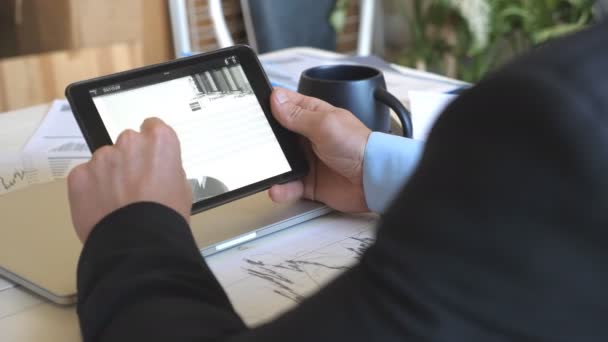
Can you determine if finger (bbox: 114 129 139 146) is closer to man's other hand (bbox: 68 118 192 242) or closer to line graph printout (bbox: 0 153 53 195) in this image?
man's other hand (bbox: 68 118 192 242)

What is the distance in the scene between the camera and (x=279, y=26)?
2064 mm

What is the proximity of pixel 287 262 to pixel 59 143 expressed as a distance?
50cm

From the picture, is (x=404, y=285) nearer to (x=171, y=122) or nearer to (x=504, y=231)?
(x=504, y=231)

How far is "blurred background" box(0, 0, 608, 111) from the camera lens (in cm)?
209

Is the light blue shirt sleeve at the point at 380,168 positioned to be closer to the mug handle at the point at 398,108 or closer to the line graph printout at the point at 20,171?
the mug handle at the point at 398,108

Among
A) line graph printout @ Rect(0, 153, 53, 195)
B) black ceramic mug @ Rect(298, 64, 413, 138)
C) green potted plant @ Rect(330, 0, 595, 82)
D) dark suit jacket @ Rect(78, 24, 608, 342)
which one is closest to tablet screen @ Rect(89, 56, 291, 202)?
black ceramic mug @ Rect(298, 64, 413, 138)

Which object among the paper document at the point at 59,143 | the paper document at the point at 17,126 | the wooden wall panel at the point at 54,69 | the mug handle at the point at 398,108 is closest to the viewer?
the mug handle at the point at 398,108

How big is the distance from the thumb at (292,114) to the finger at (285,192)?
0.19 feet

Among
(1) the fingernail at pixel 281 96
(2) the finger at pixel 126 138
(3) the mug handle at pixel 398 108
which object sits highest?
(2) the finger at pixel 126 138

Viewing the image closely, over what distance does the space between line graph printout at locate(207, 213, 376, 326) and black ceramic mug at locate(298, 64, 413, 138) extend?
0.13m

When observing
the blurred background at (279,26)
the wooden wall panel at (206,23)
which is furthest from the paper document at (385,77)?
the wooden wall panel at (206,23)

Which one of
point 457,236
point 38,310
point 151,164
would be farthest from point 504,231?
point 38,310

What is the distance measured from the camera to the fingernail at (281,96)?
763 mm

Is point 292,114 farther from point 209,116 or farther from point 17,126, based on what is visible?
point 17,126
